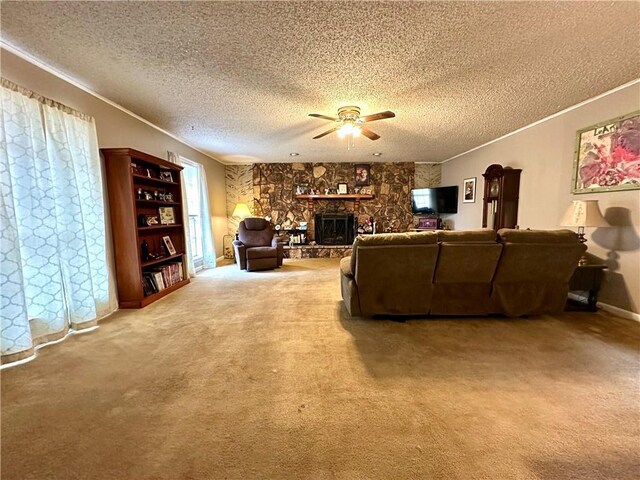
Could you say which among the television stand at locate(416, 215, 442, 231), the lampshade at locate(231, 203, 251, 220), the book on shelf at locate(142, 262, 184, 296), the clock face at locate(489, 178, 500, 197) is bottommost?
the book on shelf at locate(142, 262, 184, 296)

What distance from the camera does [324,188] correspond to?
23.3 ft

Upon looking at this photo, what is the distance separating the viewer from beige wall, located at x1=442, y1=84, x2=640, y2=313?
2801mm

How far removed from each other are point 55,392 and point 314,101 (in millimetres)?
3354

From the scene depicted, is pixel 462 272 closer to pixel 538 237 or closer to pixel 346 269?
pixel 538 237

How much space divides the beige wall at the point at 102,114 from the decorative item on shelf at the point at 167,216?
850mm

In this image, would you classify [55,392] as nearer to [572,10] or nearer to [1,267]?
[1,267]

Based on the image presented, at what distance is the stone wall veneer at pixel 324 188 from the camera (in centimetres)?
704

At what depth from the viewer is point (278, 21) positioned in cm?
182

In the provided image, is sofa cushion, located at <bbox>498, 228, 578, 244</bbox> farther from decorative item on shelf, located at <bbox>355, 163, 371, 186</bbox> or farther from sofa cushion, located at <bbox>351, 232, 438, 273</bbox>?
decorative item on shelf, located at <bbox>355, 163, 371, 186</bbox>

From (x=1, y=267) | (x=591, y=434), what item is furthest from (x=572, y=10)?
(x=1, y=267)

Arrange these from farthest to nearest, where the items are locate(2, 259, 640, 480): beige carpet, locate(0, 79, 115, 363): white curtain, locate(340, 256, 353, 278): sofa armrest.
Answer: locate(340, 256, 353, 278): sofa armrest, locate(0, 79, 115, 363): white curtain, locate(2, 259, 640, 480): beige carpet

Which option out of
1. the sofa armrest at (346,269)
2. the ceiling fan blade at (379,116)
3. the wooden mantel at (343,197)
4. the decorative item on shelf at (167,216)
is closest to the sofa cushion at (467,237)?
the sofa armrest at (346,269)

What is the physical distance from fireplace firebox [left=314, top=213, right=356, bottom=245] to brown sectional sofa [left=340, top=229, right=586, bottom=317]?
4200 millimetres

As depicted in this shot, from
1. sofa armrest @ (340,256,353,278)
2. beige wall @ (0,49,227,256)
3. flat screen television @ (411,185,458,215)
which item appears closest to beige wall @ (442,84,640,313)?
flat screen television @ (411,185,458,215)
